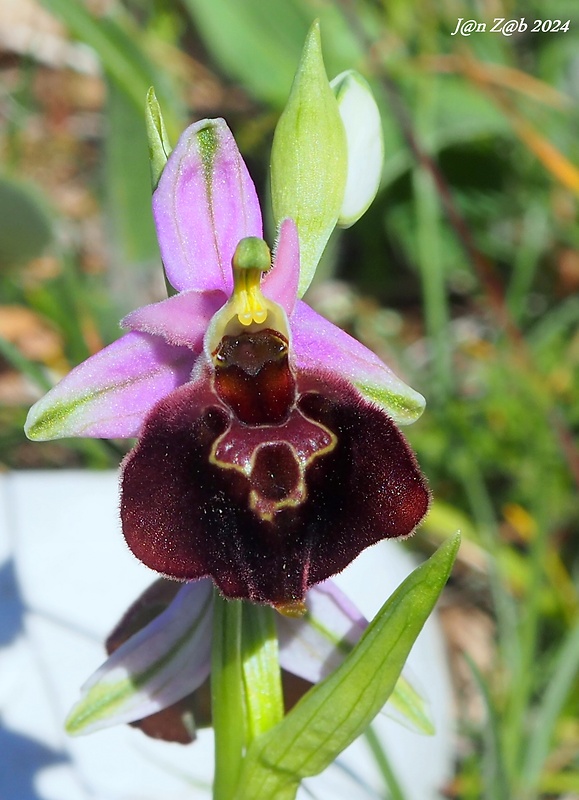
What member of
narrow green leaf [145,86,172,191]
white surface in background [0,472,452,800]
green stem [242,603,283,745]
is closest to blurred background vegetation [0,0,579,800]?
white surface in background [0,472,452,800]

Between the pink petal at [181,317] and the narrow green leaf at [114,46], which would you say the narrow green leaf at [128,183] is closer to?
the narrow green leaf at [114,46]

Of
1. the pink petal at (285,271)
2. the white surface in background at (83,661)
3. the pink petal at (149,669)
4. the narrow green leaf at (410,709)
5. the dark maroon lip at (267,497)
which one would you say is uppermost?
the pink petal at (285,271)

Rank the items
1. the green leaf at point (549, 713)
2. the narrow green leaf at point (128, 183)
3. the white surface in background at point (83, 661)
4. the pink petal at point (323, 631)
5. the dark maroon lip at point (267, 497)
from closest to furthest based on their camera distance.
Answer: the dark maroon lip at point (267, 497) < the pink petal at point (323, 631) < the white surface in background at point (83, 661) < the green leaf at point (549, 713) < the narrow green leaf at point (128, 183)

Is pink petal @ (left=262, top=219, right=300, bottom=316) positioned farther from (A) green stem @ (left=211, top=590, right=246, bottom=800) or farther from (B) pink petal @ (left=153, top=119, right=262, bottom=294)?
(A) green stem @ (left=211, top=590, right=246, bottom=800)

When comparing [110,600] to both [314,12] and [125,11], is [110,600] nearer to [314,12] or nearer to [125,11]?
[314,12]

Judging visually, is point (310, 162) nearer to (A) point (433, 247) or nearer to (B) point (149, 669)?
(B) point (149, 669)

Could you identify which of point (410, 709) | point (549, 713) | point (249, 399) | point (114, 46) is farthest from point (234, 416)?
point (114, 46)

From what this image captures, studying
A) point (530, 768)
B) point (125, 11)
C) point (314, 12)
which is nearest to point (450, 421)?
point (530, 768)

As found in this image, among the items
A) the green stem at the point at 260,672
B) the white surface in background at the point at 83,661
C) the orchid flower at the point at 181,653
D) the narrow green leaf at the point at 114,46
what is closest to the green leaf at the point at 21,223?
the narrow green leaf at the point at 114,46
